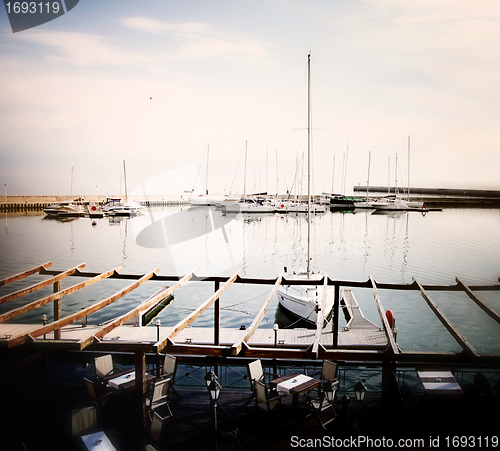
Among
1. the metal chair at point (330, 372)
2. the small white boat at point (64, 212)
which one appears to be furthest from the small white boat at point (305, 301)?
the small white boat at point (64, 212)

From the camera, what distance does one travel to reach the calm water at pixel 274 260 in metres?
21.6

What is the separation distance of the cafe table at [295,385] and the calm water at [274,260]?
10369 mm

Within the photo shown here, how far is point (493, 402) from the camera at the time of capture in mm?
8344

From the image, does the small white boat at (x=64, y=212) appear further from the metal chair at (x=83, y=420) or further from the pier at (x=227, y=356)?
the metal chair at (x=83, y=420)

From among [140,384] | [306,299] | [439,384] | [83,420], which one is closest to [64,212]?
[306,299]

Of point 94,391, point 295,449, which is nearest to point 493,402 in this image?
point 295,449

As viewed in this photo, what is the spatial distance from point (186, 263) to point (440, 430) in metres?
32.3

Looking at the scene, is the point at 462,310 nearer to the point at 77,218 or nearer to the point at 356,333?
the point at 356,333

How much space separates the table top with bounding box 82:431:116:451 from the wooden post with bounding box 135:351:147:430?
3.07ft

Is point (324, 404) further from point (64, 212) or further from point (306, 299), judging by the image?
point (64, 212)

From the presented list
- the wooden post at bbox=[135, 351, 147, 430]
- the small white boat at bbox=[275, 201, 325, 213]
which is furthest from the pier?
the small white boat at bbox=[275, 201, 325, 213]

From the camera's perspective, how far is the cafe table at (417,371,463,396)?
842cm

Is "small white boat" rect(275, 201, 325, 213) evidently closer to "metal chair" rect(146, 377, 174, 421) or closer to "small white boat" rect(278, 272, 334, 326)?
"small white boat" rect(278, 272, 334, 326)

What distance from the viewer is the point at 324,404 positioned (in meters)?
8.37
